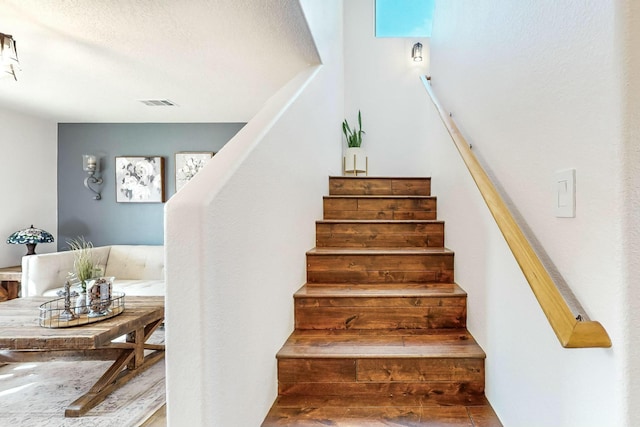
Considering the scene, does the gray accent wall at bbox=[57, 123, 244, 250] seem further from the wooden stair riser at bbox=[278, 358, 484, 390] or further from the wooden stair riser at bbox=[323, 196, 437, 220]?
the wooden stair riser at bbox=[278, 358, 484, 390]

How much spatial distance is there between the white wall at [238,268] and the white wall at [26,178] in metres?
3.78

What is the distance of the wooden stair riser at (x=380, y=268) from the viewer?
6.42ft

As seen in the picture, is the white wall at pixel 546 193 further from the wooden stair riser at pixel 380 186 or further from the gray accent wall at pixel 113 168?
the gray accent wall at pixel 113 168

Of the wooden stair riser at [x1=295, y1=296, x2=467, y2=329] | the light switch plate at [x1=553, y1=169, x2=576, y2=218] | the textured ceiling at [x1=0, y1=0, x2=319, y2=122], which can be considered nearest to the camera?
the light switch plate at [x1=553, y1=169, x2=576, y2=218]

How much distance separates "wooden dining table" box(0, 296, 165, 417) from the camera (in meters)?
1.89

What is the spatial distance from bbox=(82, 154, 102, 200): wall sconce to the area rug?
2298 millimetres

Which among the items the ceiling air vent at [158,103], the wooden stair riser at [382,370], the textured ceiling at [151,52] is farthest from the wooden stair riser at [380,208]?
the ceiling air vent at [158,103]

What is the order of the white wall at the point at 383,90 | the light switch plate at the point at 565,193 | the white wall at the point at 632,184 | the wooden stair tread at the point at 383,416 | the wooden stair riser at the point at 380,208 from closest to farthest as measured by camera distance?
1. the white wall at the point at 632,184
2. the light switch plate at the point at 565,193
3. the wooden stair tread at the point at 383,416
4. the wooden stair riser at the point at 380,208
5. the white wall at the point at 383,90

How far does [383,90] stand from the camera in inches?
160

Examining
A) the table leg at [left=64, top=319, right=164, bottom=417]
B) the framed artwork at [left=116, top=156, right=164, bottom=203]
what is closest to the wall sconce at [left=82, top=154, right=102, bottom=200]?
the framed artwork at [left=116, top=156, right=164, bottom=203]

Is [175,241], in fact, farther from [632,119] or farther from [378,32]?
[378,32]

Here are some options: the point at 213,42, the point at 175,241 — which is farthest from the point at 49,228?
the point at 175,241

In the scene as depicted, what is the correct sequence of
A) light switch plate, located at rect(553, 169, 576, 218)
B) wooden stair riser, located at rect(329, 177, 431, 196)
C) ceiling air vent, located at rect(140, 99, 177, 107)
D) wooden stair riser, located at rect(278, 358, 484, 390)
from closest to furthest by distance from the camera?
light switch plate, located at rect(553, 169, 576, 218), wooden stair riser, located at rect(278, 358, 484, 390), wooden stair riser, located at rect(329, 177, 431, 196), ceiling air vent, located at rect(140, 99, 177, 107)

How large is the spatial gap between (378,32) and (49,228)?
4814 mm
